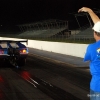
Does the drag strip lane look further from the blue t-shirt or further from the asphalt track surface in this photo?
the blue t-shirt

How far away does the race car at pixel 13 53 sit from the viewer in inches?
581

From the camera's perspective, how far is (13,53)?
15055 mm

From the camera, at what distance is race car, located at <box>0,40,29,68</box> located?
1475 centimetres

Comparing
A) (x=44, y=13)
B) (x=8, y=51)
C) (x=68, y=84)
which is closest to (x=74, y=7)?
(x=44, y=13)

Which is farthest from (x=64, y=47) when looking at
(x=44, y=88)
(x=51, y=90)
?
(x=51, y=90)

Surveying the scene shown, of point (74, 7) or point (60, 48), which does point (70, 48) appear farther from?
point (74, 7)

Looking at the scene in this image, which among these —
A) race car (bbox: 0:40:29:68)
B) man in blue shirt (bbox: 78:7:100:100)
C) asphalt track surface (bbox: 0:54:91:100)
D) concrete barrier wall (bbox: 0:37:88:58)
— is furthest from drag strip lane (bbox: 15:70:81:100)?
concrete barrier wall (bbox: 0:37:88:58)

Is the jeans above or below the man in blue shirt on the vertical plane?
below

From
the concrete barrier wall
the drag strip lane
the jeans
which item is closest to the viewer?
the jeans

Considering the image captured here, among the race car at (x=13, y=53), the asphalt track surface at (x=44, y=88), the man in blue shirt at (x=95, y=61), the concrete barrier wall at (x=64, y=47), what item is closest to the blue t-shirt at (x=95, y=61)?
the man in blue shirt at (x=95, y=61)

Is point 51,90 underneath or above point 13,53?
underneath

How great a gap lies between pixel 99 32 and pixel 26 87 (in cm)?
624

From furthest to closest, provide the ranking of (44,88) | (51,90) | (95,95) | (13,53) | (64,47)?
(64,47) → (13,53) → (44,88) → (51,90) → (95,95)

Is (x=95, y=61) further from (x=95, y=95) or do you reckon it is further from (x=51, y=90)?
(x=51, y=90)
